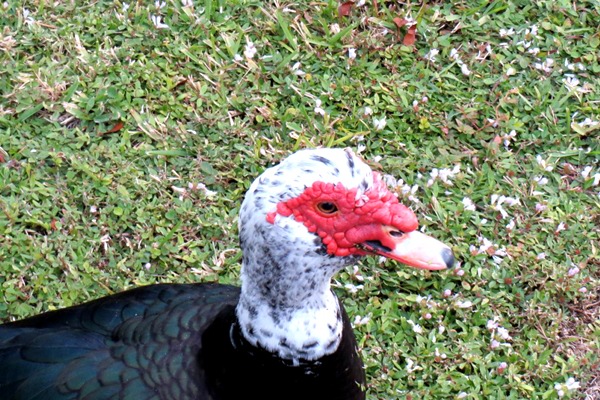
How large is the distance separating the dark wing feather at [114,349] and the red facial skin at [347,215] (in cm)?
66

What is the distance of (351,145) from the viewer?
4395 mm

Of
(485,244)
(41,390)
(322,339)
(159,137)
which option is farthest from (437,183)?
(41,390)

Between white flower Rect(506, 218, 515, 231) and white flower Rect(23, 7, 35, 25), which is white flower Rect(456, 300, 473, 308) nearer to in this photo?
white flower Rect(506, 218, 515, 231)

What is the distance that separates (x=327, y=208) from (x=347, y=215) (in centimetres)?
6

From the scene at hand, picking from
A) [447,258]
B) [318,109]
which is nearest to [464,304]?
[318,109]

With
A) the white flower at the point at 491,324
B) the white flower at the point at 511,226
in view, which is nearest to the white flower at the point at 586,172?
the white flower at the point at 511,226

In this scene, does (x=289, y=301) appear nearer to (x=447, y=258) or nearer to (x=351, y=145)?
(x=447, y=258)

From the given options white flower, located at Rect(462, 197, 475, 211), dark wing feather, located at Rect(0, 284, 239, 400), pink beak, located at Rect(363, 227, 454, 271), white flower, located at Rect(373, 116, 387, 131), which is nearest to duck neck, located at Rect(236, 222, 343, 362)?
pink beak, located at Rect(363, 227, 454, 271)

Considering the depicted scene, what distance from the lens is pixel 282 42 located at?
469cm

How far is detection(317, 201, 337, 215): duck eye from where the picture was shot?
7.85ft

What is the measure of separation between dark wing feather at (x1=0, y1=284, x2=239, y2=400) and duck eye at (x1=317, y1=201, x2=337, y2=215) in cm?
71

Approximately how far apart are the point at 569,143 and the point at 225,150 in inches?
70.7

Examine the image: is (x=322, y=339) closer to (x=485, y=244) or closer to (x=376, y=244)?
(x=376, y=244)

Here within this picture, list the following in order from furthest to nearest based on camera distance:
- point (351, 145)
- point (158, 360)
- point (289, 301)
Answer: point (351, 145) < point (158, 360) < point (289, 301)
